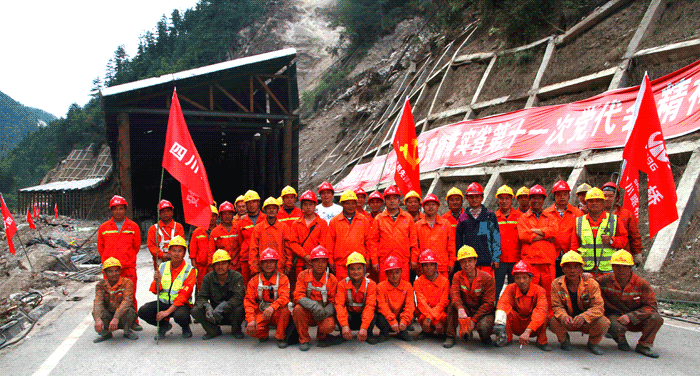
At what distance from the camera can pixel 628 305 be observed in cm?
520

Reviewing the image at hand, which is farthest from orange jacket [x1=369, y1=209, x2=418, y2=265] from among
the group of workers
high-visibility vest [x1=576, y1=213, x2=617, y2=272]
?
high-visibility vest [x1=576, y1=213, x2=617, y2=272]

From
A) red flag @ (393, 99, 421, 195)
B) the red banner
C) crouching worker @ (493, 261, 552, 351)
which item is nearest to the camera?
crouching worker @ (493, 261, 552, 351)

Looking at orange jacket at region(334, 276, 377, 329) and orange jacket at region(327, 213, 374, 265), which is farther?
orange jacket at region(327, 213, 374, 265)

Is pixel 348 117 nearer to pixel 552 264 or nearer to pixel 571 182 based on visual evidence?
pixel 571 182

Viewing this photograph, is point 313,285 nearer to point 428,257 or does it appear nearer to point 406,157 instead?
point 428,257

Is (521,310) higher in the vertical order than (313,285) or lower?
lower

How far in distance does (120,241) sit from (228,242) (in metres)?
1.40

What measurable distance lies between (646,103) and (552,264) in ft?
6.96

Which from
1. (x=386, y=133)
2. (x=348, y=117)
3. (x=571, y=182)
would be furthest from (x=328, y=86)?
(x=571, y=182)

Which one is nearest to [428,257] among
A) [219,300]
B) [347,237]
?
[347,237]

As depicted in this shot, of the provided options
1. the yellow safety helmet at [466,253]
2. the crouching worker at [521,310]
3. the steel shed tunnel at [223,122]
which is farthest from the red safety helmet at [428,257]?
the steel shed tunnel at [223,122]

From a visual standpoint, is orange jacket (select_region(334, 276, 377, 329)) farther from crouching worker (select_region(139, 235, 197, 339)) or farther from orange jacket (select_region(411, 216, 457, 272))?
crouching worker (select_region(139, 235, 197, 339))

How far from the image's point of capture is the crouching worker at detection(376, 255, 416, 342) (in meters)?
5.51

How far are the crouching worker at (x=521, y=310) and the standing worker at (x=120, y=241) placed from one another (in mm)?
4649
